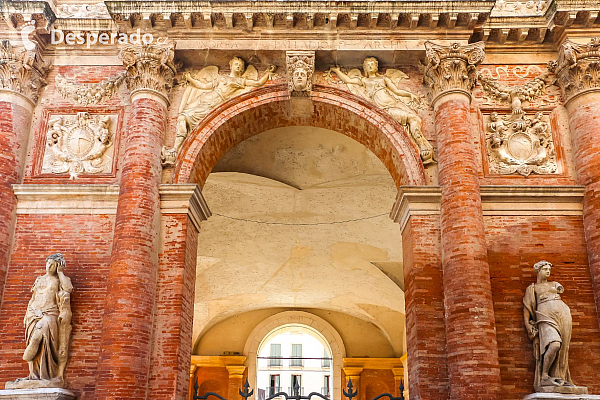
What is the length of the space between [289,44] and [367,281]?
9601 mm

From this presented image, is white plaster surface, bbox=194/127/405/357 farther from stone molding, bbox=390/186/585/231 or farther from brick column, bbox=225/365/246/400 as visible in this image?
stone molding, bbox=390/186/585/231

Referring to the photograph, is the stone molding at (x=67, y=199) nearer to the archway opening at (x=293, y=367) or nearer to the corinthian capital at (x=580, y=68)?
the corinthian capital at (x=580, y=68)

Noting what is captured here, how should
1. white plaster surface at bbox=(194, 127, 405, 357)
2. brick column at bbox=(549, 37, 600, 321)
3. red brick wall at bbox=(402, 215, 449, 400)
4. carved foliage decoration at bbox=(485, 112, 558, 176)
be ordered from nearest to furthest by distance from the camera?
red brick wall at bbox=(402, 215, 449, 400) → brick column at bbox=(549, 37, 600, 321) → carved foliage decoration at bbox=(485, 112, 558, 176) → white plaster surface at bbox=(194, 127, 405, 357)

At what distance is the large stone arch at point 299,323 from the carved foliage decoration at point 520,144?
12.3 meters

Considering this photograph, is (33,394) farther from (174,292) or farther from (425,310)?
(425,310)

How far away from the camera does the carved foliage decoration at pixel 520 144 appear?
1009 centimetres

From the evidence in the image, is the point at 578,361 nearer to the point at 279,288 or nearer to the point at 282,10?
the point at 282,10

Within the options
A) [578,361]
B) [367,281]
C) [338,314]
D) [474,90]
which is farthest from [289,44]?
[338,314]

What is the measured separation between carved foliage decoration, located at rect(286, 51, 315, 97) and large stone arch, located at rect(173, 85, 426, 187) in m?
0.25

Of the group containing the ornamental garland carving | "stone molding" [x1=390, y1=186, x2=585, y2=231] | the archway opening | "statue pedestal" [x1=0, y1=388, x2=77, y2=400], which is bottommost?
"statue pedestal" [x1=0, y1=388, x2=77, y2=400]

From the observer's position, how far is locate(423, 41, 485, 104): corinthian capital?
33.4ft

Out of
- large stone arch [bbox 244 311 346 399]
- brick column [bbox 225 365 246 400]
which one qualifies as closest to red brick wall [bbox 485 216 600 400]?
large stone arch [bbox 244 311 346 399]

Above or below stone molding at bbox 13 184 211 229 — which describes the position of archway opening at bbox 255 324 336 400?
below

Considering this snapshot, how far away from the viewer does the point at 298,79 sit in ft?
34.5
